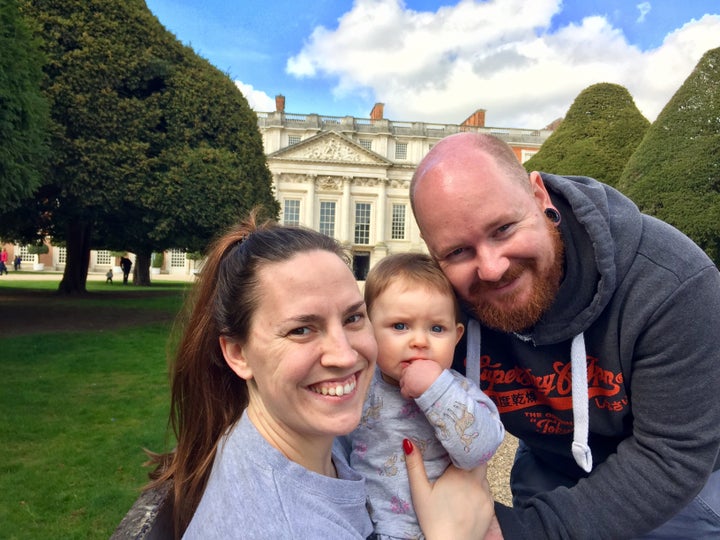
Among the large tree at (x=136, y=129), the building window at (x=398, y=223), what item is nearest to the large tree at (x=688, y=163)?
the large tree at (x=136, y=129)

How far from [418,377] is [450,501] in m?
0.43

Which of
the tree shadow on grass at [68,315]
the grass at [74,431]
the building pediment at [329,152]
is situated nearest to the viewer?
the grass at [74,431]

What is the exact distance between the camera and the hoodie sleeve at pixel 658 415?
72.6 inches

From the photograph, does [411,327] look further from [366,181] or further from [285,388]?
[366,181]

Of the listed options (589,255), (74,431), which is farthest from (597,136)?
(589,255)

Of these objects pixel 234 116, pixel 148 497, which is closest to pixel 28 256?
pixel 234 116

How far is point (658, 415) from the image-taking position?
1894 mm

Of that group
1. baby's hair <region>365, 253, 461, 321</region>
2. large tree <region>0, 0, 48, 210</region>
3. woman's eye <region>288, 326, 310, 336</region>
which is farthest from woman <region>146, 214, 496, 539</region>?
large tree <region>0, 0, 48, 210</region>

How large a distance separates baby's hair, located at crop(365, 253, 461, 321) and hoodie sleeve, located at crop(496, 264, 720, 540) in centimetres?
65

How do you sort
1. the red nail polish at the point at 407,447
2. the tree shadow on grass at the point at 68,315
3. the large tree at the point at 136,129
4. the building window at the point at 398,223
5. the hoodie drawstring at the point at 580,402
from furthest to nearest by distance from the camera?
the building window at the point at 398,223
the large tree at the point at 136,129
the tree shadow on grass at the point at 68,315
the hoodie drawstring at the point at 580,402
the red nail polish at the point at 407,447

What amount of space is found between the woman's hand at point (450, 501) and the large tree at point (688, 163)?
10.9 m

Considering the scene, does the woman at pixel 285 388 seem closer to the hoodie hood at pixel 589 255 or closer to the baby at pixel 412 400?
the baby at pixel 412 400

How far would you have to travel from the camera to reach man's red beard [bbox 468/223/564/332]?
207 centimetres

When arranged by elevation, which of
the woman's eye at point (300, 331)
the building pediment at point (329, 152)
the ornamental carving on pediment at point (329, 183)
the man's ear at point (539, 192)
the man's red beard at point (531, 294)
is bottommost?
the woman's eye at point (300, 331)
